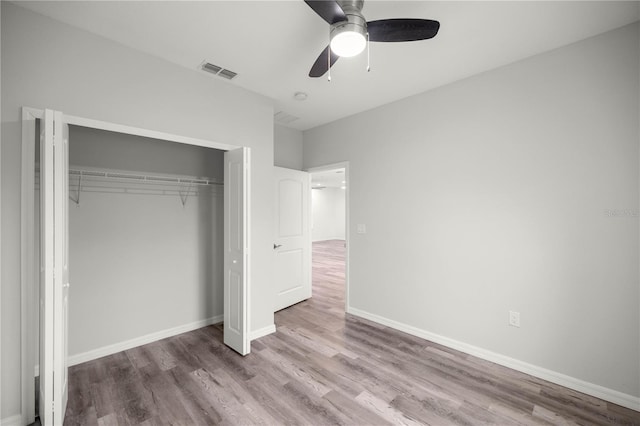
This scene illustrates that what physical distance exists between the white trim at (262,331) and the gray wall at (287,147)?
232cm

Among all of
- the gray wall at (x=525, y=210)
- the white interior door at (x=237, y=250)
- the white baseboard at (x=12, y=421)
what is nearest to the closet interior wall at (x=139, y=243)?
the white interior door at (x=237, y=250)

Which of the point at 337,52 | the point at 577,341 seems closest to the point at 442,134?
the point at 337,52

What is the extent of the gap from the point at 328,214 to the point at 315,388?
11.4 m

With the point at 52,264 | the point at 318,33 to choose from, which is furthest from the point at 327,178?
the point at 52,264

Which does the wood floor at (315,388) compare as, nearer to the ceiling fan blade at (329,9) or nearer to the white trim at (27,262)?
the white trim at (27,262)

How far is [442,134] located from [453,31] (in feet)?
3.75

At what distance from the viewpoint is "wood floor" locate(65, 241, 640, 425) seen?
2.01 meters

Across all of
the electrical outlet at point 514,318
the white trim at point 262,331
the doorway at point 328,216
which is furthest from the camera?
the doorway at point 328,216

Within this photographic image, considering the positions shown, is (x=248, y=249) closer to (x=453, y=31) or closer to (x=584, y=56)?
(x=453, y=31)

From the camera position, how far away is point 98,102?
2.24 m

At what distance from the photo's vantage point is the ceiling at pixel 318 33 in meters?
1.93

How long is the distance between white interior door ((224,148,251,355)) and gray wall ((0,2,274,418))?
0.28 metres

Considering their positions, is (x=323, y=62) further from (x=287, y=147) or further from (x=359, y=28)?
(x=287, y=147)

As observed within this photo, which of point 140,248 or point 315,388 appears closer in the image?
point 315,388
